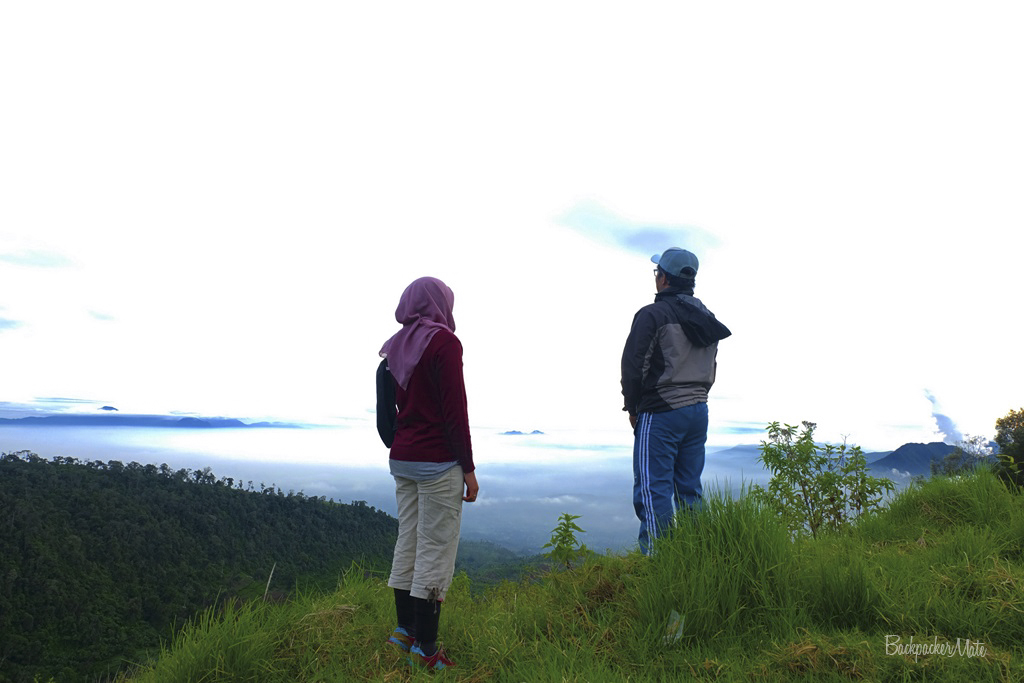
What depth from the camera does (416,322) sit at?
390 centimetres

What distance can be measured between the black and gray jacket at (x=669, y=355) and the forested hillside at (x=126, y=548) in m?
72.8

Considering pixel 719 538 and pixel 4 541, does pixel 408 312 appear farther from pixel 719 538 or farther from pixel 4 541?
pixel 4 541

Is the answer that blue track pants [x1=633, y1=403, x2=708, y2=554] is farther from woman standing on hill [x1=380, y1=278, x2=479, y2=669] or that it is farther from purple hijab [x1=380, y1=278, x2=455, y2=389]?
purple hijab [x1=380, y1=278, x2=455, y2=389]

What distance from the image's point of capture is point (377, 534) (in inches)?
4013

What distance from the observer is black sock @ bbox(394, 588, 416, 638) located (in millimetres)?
3818

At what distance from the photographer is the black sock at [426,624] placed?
3.60 meters

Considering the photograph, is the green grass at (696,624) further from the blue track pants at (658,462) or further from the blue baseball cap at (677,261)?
the blue baseball cap at (677,261)

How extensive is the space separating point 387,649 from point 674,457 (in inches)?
98.5

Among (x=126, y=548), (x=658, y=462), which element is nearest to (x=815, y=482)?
(x=658, y=462)

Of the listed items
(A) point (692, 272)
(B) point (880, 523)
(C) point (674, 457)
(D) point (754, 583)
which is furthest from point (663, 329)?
(B) point (880, 523)

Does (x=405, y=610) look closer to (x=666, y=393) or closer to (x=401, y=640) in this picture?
(x=401, y=640)

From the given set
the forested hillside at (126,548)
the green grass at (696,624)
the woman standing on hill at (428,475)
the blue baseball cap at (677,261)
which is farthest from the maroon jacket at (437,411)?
the forested hillside at (126,548)

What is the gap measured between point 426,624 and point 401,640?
312mm

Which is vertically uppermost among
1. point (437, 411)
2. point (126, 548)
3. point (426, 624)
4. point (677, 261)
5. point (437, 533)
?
point (677, 261)
